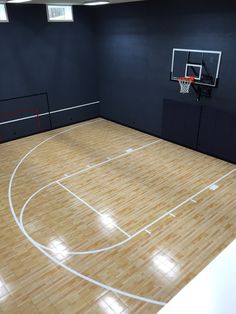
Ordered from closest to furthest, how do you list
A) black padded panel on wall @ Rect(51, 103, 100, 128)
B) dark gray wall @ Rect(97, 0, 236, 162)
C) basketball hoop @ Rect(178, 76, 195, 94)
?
dark gray wall @ Rect(97, 0, 236, 162)
basketball hoop @ Rect(178, 76, 195, 94)
black padded panel on wall @ Rect(51, 103, 100, 128)

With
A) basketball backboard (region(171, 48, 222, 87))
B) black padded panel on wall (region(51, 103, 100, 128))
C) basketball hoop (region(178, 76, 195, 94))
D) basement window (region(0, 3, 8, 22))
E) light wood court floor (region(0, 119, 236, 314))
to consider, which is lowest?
light wood court floor (region(0, 119, 236, 314))

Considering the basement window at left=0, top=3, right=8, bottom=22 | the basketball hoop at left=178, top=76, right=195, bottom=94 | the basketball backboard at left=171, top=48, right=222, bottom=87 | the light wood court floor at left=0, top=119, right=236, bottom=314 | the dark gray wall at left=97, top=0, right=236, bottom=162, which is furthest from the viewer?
the basement window at left=0, top=3, right=8, bottom=22

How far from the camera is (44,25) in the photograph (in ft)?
32.3

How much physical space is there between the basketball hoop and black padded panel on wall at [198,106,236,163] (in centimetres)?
83

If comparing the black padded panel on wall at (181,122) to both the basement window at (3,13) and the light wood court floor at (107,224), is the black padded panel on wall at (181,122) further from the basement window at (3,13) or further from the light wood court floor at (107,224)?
the basement window at (3,13)

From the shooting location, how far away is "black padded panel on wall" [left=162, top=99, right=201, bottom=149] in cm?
896

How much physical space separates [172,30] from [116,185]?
208 inches

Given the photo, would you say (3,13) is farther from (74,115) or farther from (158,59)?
(158,59)

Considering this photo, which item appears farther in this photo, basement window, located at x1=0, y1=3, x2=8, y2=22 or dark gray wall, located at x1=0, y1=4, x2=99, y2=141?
dark gray wall, located at x1=0, y1=4, x2=99, y2=141

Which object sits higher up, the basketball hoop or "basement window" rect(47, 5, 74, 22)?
A: "basement window" rect(47, 5, 74, 22)

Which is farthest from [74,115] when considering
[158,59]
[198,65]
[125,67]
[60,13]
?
[198,65]

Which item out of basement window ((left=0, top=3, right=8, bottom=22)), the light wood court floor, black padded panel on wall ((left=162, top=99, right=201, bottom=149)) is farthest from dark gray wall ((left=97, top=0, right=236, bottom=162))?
basement window ((left=0, top=3, right=8, bottom=22))

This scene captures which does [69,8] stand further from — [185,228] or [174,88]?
[185,228]

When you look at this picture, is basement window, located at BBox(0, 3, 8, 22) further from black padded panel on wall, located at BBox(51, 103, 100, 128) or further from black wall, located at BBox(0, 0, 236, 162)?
black padded panel on wall, located at BBox(51, 103, 100, 128)
